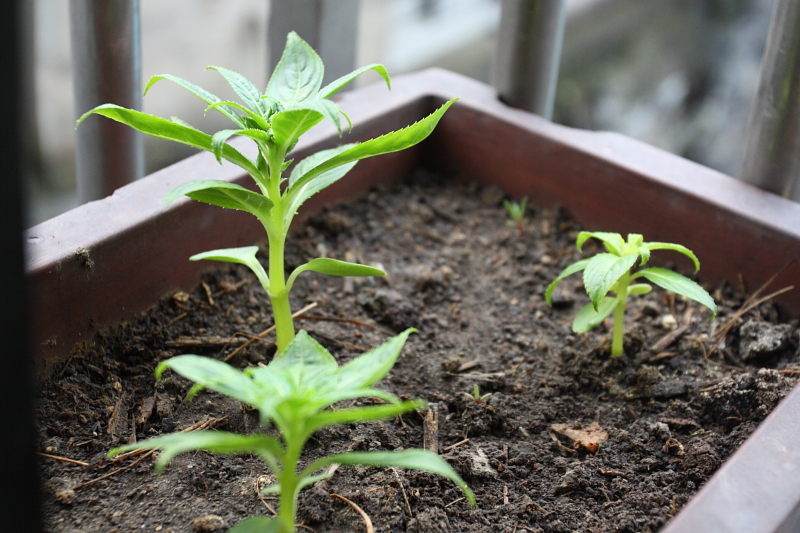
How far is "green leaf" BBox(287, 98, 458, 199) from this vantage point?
0.90 metres

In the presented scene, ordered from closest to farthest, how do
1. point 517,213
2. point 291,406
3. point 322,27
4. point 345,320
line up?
point 291,406
point 345,320
point 517,213
point 322,27

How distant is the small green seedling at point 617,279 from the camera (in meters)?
1.04

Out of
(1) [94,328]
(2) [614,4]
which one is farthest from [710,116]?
(1) [94,328]

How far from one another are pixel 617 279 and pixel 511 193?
0.58 m

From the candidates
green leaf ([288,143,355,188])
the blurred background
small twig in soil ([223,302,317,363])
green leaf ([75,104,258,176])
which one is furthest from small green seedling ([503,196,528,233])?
the blurred background

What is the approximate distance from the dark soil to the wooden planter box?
57 mm

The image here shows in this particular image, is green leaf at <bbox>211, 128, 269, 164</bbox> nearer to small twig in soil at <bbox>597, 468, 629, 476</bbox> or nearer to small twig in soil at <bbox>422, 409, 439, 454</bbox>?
small twig in soil at <bbox>422, 409, 439, 454</bbox>

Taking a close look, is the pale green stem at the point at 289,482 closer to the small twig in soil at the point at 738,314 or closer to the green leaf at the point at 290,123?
the green leaf at the point at 290,123

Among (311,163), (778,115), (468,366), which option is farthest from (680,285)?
(311,163)

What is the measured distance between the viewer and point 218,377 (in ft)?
2.23

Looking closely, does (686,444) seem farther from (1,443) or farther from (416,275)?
(1,443)

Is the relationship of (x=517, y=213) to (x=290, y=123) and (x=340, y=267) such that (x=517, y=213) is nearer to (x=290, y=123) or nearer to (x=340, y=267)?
(x=340, y=267)

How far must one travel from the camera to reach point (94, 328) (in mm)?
1085

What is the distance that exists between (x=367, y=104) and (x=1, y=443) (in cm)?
115
